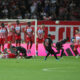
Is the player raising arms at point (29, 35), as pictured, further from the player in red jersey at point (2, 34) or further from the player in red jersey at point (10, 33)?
the player in red jersey at point (2, 34)

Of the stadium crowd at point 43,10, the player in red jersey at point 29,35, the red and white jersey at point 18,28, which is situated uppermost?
the stadium crowd at point 43,10

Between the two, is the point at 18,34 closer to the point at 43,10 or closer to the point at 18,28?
the point at 18,28

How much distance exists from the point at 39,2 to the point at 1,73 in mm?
13242

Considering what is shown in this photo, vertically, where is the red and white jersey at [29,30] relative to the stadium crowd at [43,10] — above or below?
below

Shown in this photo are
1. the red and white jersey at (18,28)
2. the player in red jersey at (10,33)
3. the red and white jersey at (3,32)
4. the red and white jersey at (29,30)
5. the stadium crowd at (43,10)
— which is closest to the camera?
the player in red jersey at (10,33)

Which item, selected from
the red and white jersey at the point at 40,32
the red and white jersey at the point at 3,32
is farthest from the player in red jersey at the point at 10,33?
the red and white jersey at the point at 40,32

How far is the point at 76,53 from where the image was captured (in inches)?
842

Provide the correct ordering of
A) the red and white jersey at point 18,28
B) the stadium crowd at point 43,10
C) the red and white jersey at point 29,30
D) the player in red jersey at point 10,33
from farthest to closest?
the stadium crowd at point 43,10 → the red and white jersey at point 29,30 → the red and white jersey at point 18,28 → the player in red jersey at point 10,33

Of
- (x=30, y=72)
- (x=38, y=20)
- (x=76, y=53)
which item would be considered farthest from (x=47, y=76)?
(x=38, y=20)

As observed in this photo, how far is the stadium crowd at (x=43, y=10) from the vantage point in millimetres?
23672

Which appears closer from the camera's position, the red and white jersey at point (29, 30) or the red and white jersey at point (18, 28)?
the red and white jersey at point (18, 28)

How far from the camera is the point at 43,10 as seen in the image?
79.9ft

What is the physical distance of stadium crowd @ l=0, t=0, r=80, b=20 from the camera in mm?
23672

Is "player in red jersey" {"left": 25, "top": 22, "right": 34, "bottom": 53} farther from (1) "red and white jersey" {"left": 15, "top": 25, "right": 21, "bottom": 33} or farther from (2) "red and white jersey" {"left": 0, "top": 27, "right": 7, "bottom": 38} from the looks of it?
(2) "red and white jersey" {"left": 0, "top": 27, "right": 7, "bottom": 38}
